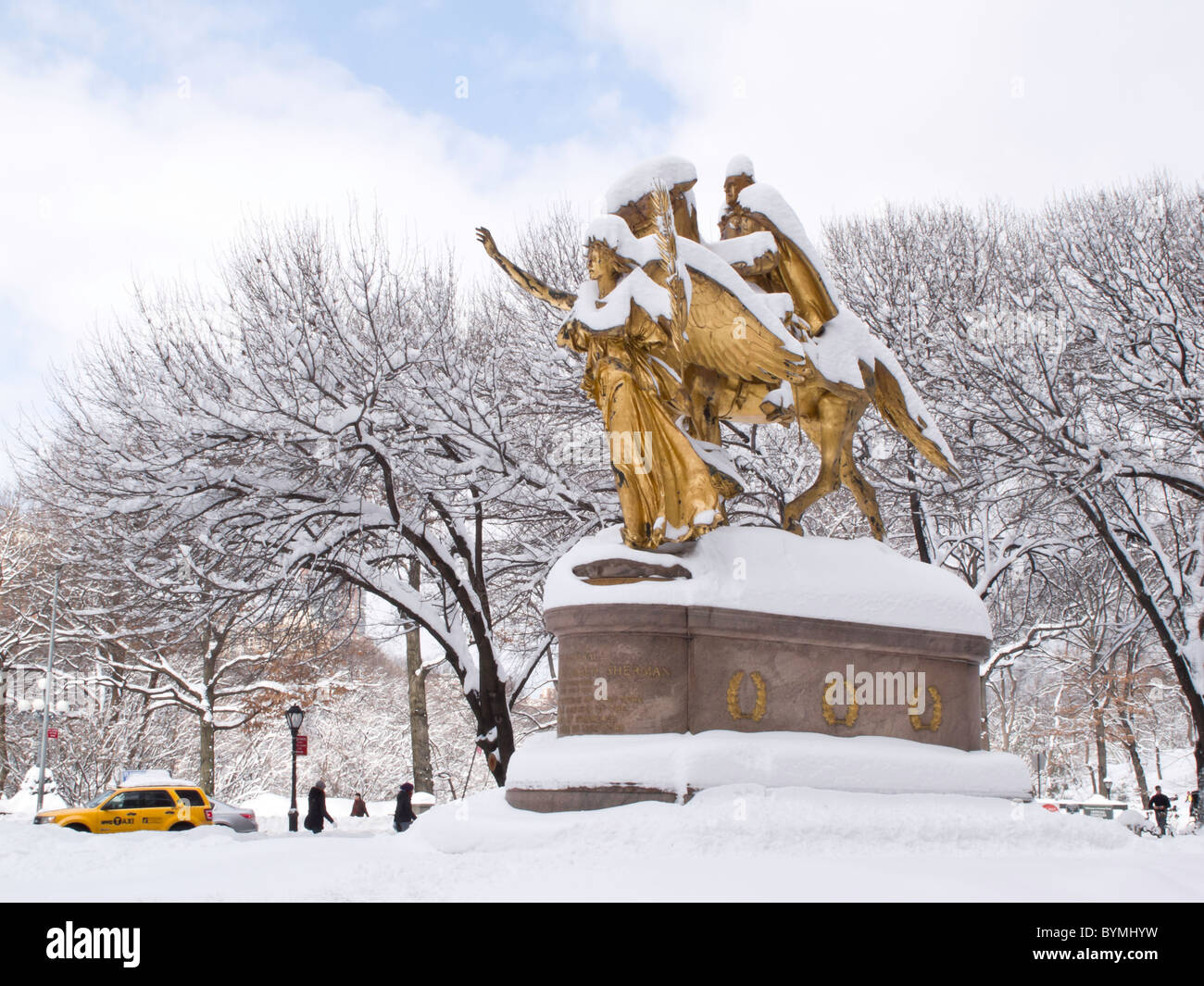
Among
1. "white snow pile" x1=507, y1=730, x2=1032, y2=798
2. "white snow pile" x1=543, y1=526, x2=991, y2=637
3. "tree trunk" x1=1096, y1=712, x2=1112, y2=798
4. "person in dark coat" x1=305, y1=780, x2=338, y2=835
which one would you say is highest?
"white snow pile" x1=543, y1=526, x2=991, y2=637

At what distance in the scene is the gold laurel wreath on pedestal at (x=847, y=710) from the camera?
7.66 m

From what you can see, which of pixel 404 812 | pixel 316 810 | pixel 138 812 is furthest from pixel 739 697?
pixel 138 812

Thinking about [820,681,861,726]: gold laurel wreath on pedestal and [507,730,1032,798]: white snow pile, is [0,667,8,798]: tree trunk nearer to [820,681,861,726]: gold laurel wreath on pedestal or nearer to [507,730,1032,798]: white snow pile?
[507,730,1032,798]: white snow pile

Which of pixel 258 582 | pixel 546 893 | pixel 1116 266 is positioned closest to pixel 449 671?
pixel 258 582

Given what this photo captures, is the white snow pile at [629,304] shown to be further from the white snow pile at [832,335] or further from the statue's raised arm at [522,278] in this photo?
the white snow pile at [832,335]

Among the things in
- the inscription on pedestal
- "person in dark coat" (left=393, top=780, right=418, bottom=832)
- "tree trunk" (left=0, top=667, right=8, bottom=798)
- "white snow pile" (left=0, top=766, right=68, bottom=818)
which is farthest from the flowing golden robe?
"tree trunk" (left=0, top=667, right=8, bottom=798)

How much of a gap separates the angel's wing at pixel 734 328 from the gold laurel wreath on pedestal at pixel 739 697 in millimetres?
2481

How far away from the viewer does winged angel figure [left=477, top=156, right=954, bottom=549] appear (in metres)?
7.86

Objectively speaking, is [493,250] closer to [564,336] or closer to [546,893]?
[564,336]

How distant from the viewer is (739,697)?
294 inches

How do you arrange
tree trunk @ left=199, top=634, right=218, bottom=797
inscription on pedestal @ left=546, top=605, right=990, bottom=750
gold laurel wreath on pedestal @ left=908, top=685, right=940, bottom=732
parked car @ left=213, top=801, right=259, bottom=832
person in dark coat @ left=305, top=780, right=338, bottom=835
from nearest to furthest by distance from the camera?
inscription on pedestal @ left=546, top=605, right=990, bottom=750 → gold laurel wreath on pedestal @ left=908, top=685, right=940, bottom=732 → person in dark coat @ left=305, top=780, right=338, bottom=835 → parked car @ left=213, top=801, right=259, bottom=832 → tree trunk @ left=199, top=634, right=218, bottom=797

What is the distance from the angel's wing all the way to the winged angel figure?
0.01 meters

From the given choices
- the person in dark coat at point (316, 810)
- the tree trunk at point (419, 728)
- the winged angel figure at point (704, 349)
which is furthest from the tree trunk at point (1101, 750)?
the winged angel figure at point (704, 349)
